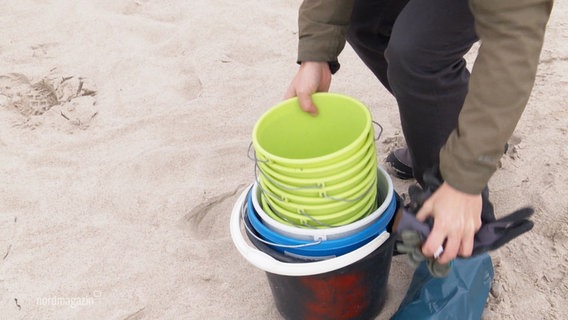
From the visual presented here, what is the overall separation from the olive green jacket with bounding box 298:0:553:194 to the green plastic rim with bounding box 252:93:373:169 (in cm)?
31

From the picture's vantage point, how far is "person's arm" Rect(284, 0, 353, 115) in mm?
1546

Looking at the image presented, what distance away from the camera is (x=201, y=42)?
9.18ft

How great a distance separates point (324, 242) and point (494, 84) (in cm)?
50

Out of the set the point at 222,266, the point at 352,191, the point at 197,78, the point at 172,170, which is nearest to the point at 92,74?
the point at 197,78

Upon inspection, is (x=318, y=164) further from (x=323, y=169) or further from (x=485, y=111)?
(x=485, y=111)

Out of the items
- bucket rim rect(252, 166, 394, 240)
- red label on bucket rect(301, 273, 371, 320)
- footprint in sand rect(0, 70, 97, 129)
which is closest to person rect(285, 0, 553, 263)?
bucket rim rect(252, 166, 394, 240)

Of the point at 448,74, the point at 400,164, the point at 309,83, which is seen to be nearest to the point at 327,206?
the point at 309,83

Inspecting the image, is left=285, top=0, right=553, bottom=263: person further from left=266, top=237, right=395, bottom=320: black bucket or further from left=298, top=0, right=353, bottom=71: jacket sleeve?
left=266, top=237, right=395, bottom=320: black bucket

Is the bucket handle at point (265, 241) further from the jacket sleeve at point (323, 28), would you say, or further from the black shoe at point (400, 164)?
the black shoe at point (400, 164)

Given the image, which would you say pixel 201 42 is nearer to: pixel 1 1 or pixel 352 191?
pixel 1 1

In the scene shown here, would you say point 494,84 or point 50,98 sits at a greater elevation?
point 494,84

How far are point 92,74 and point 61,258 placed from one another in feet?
3.51

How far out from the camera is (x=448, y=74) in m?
1.48

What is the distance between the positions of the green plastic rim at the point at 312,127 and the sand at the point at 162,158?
0.44m
